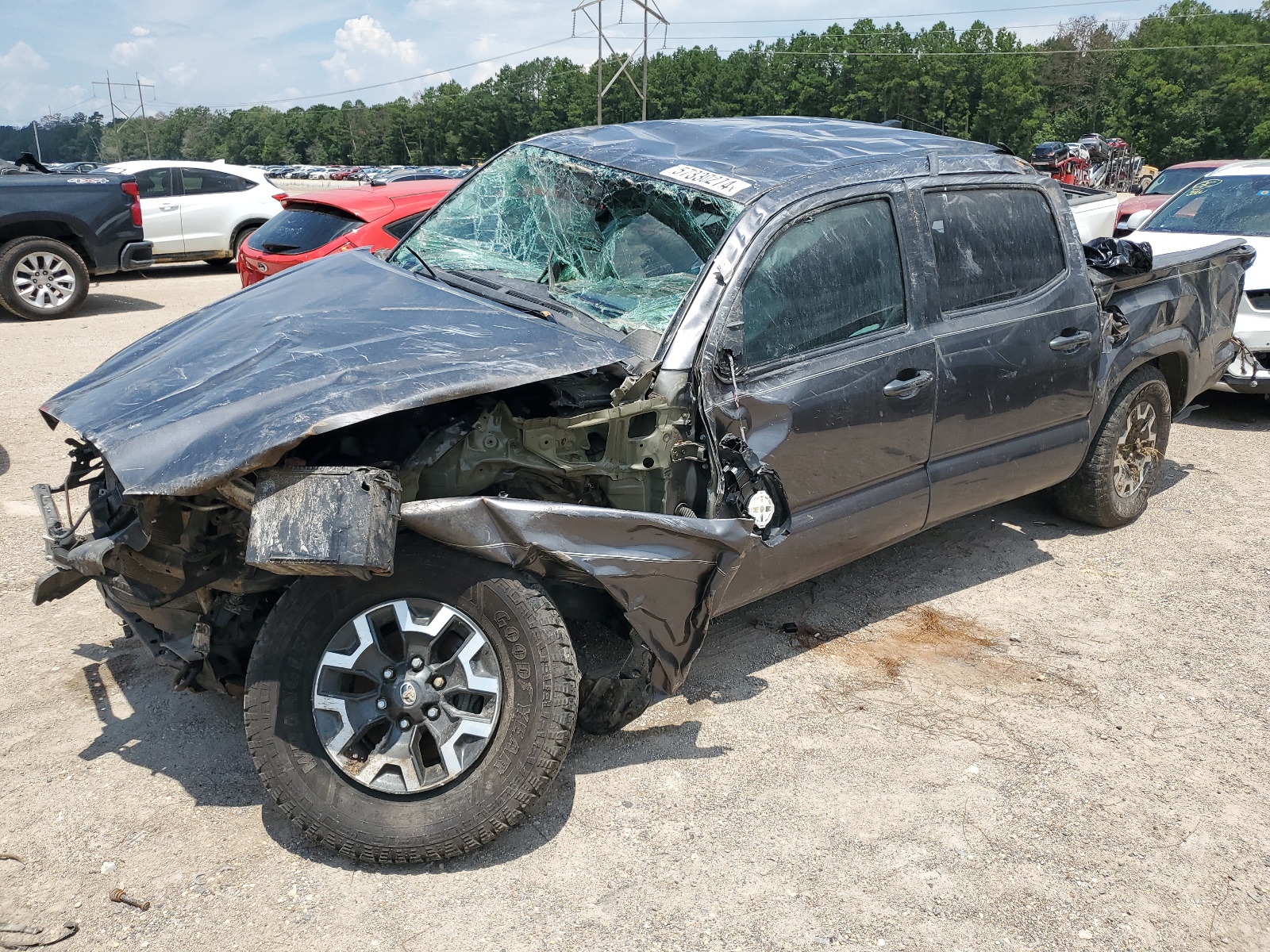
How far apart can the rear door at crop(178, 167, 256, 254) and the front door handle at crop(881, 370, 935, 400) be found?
42.3ft

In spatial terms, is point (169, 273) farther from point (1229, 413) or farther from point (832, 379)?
point (832, 379)

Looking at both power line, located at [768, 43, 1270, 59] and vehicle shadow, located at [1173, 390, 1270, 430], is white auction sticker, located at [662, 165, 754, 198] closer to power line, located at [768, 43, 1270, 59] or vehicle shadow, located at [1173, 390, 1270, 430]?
vehicle shadow, located at [1173, 390, 1270, 430]

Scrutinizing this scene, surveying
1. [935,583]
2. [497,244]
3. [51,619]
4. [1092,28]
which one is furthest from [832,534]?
[1092,28]

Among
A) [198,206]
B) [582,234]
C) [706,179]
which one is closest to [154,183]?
[198,206]

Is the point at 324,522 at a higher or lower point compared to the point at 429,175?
lower

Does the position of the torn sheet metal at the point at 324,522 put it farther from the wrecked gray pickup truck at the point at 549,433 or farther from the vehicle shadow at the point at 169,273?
the vehicle shadow at the point at 169,273

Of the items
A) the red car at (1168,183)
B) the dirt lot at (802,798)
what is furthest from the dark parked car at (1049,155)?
the dirt lot at (802,798)

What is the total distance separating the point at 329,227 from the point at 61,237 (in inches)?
168

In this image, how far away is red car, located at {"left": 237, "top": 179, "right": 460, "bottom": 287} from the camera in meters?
8.74

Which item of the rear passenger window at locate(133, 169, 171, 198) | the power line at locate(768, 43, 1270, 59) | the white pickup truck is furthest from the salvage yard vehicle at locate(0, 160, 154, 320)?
the power line at locate(768, 43, 1270, 59)

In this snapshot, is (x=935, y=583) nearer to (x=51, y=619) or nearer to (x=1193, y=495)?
(x=1193, y=495)

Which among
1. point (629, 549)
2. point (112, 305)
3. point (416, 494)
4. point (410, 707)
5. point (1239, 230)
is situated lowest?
point (410, 707)

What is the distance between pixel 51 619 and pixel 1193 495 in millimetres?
6087

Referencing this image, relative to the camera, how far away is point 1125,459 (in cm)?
546
